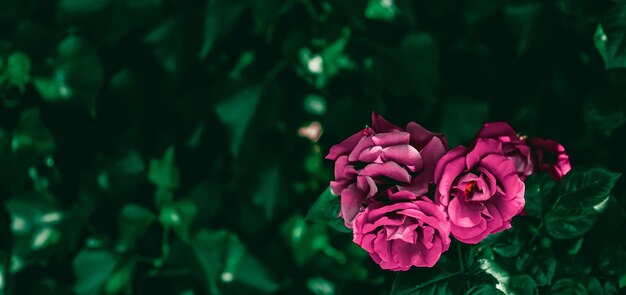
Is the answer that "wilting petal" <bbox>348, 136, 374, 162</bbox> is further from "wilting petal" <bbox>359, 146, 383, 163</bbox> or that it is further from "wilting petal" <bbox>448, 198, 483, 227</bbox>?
"wilting petal" <bbox>448, 198, 483, 227</bbox>

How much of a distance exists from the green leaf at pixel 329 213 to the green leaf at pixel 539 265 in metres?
0.23

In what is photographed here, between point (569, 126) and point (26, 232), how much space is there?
3.31 ft

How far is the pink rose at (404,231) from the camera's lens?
78cm

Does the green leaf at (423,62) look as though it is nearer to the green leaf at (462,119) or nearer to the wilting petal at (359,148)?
the green leaf at (462,119)

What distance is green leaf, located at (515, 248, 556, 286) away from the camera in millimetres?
922

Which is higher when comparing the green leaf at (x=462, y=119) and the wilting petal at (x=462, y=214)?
the wilting petal at (x=462, y=214)

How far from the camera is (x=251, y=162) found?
1.26 metres

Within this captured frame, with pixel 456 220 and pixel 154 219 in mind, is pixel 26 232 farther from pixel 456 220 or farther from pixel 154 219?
pixel 456 220

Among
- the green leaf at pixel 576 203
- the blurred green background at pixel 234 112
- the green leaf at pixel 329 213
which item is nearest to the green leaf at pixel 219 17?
the blurred green background at pixel 234 112

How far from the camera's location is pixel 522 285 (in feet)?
2.89

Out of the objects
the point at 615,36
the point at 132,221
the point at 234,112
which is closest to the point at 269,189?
the point at 234,112

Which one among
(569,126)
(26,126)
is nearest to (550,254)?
(569,126)

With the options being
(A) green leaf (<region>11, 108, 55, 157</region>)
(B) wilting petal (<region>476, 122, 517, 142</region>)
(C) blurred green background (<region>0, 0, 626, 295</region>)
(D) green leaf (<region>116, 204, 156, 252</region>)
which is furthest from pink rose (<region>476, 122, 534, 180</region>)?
(A) green leaf (<region>11, 108, 55, 157</region>)

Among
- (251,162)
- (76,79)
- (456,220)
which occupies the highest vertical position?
(456,220)
